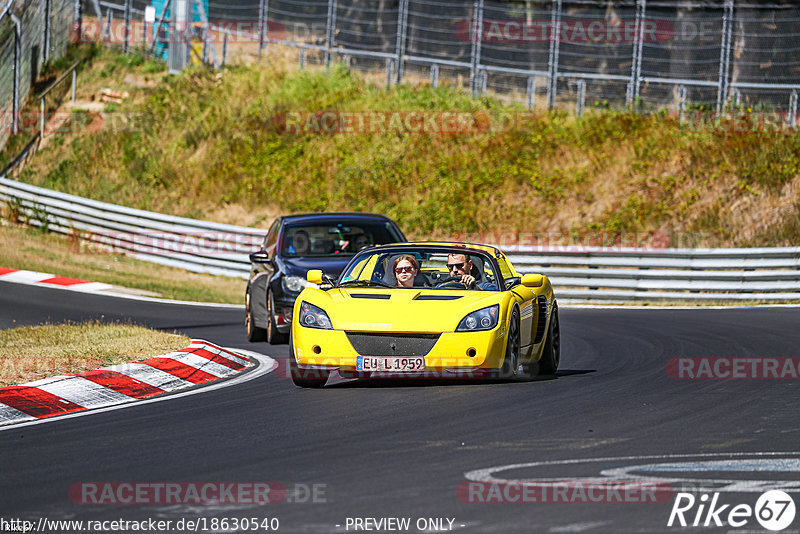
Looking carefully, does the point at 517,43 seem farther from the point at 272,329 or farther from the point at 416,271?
the point at 416,271

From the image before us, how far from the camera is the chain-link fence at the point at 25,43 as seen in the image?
33812 millimetres

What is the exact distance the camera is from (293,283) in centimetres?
1470

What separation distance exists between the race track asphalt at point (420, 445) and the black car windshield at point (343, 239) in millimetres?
4323

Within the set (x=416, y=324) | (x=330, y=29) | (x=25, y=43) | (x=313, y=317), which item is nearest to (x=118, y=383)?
(x=313, y=317)

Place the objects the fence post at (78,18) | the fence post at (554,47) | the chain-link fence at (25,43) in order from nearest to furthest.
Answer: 1. the fence post at (554,47)
2. the chain-link fence at (25,43)
3. the fence post at (78,18)

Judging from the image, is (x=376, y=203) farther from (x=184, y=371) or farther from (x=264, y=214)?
(x=184, y=371)

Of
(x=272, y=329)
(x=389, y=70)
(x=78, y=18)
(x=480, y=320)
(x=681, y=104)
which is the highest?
(x=78, y=18)

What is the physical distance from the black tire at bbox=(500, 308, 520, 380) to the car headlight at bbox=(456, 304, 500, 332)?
199 millimetres

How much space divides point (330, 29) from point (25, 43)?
853cm

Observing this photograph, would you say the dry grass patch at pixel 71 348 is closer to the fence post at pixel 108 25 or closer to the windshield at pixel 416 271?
the windshield at pixel 416 271

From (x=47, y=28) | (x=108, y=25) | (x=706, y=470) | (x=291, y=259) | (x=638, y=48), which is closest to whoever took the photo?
(x=706, y=470)

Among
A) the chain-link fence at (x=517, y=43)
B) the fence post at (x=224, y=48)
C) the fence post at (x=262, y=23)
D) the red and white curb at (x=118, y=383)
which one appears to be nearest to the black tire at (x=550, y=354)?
the red and white curb at (x=118, y=383)

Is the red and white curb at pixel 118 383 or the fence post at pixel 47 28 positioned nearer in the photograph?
the red and white curb at pixel 118 383

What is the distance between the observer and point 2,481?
6.46 m
